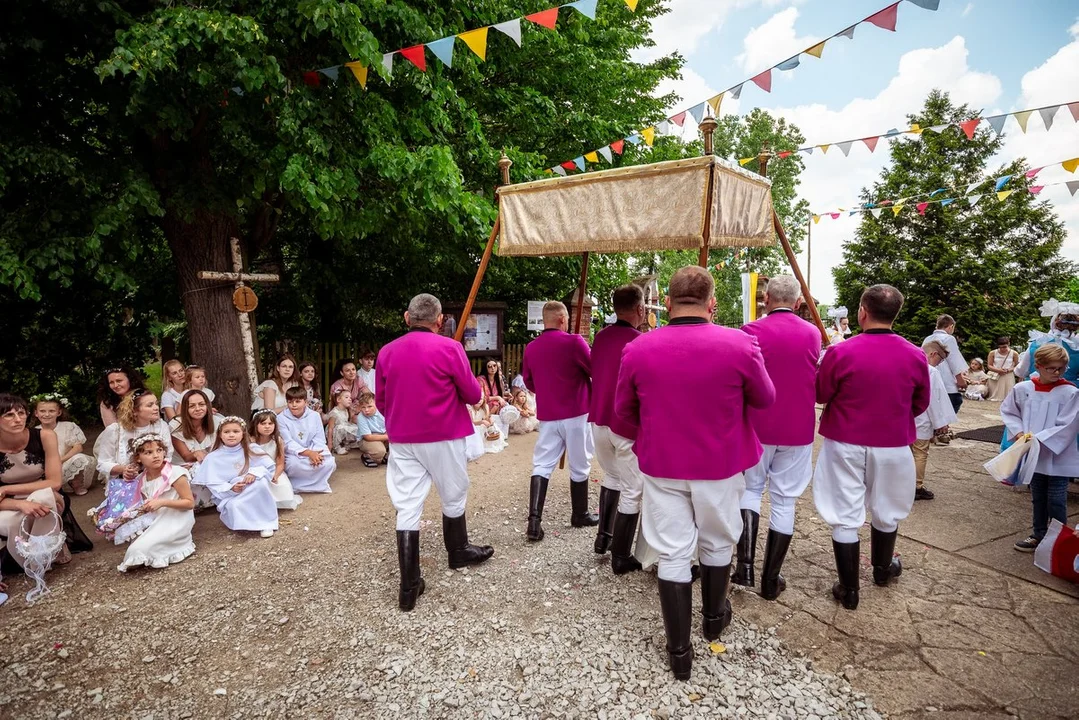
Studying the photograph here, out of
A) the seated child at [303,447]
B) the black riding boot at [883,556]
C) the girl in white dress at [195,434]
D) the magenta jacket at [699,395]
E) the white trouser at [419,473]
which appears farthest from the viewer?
the seated child at [303,447]

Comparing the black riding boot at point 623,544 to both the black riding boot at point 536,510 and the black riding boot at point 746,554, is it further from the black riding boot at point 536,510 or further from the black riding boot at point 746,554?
Result: the black riding boot at point 536,510

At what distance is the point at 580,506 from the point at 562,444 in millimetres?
620

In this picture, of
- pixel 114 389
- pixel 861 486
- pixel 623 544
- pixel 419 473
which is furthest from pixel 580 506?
pixel 114 389

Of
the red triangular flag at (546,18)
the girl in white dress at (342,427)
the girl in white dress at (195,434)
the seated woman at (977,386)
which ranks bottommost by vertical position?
the seated woman at (977,386)

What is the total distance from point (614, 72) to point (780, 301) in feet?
27.0

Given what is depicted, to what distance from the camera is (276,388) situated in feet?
23.5

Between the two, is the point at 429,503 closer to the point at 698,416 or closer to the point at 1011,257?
the point at 698,416

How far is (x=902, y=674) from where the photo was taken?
299 cm

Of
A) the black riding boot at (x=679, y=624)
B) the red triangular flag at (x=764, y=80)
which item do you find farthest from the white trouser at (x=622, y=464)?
the red triangular flag at (x=764, y=80)

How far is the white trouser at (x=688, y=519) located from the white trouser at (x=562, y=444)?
5.62 feet

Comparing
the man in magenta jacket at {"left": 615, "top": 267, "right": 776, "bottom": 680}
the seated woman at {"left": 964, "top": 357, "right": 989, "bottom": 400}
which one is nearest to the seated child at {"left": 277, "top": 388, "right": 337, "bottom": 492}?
the man in magenta jacket at {"left": 615, "top": 267, "right": 776, "bottom": 680}

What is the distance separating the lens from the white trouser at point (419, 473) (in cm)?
389

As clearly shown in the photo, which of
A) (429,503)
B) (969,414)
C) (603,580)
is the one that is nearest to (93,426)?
(429,503)

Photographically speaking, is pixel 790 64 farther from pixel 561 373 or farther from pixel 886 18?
pixel 561 373
